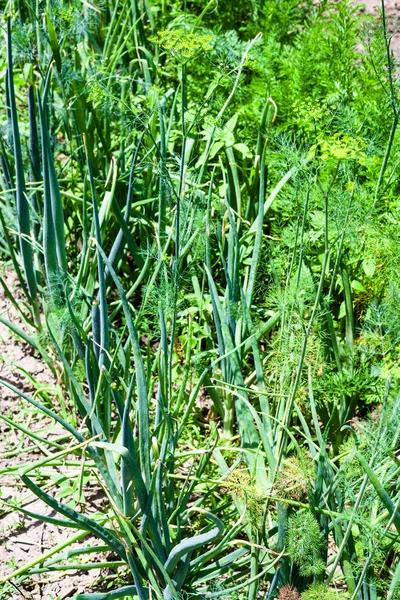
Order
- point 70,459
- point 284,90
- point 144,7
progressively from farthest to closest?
point 144,7, point 284,90, point 70,459

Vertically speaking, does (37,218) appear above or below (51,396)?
above

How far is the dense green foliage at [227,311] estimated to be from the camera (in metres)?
1.71

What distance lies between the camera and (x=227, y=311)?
2125 millimetres

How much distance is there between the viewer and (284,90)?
2.76m

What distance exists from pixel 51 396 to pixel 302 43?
1588mm

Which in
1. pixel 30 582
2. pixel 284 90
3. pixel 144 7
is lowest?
pixel 30 582

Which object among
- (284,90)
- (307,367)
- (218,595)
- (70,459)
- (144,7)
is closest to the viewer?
(218,595)

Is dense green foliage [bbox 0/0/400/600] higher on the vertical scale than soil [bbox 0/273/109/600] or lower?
higher

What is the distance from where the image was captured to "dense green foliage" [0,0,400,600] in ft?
5.61

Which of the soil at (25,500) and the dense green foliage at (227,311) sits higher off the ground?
the dense green foliage at (227,311)

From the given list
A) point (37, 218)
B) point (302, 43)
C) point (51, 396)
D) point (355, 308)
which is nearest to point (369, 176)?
point (355, 308)

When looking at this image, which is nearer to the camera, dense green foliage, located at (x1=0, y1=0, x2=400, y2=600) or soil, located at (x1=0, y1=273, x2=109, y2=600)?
dense green foliage, located at (x1=0, y1=0, x2=400, y2=600)

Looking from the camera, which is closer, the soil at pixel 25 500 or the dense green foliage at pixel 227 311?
the dense green foliage at pixel 227 311

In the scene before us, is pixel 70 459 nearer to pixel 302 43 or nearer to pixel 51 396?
pixel 51 396
